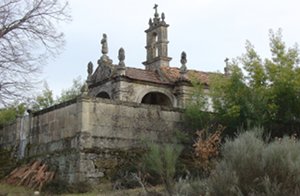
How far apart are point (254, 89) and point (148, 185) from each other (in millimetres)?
5618

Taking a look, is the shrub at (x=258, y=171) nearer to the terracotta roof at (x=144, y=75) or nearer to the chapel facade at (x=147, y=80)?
the chapel facade at (x=147, y=80)

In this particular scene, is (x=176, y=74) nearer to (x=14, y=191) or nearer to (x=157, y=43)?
(x=157, y=43)

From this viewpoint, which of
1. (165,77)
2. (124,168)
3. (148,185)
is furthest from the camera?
(165,77)

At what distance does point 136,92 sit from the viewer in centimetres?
2467

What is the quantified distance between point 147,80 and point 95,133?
23.0 ft

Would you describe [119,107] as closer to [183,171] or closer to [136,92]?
[183,171]

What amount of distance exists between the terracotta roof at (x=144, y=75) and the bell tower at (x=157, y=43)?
5.31 feet

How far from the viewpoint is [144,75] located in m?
25.8

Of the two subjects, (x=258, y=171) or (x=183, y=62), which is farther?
(x=183, y=62)

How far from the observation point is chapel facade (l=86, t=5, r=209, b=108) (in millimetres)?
24234

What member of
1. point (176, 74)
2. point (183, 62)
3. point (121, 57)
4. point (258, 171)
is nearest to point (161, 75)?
point (176, 74)

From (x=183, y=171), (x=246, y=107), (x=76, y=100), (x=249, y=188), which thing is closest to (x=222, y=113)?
(x=246, y=107)

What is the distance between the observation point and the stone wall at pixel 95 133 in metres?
18.3

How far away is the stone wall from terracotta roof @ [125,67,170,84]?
4648mm
